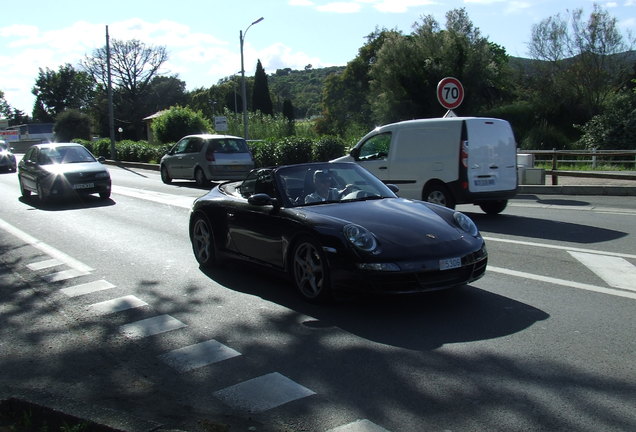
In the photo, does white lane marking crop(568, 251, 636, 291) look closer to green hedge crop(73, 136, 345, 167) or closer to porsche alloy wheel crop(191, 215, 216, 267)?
porsche alloy wheel crop(191, 215, 216, 267)

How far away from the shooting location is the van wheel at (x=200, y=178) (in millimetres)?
20219

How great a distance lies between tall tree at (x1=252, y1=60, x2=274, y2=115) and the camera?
95688 millimetres

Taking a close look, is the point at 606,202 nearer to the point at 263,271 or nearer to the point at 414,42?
the point at 263,271

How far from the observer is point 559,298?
5.91 m

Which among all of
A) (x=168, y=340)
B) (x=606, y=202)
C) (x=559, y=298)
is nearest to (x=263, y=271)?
(x=168, y=340)

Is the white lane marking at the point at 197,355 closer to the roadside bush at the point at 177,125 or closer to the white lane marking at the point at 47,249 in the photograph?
the white lane marking at the point at 47,249

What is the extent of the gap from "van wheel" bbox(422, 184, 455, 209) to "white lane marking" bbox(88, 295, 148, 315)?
6.41 m

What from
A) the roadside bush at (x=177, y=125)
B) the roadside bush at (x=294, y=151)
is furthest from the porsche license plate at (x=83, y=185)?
the roadside bush at (x=177, y=125)

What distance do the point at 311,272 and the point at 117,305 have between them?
77.7 inches

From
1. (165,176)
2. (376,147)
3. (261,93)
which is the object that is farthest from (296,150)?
(261,93)

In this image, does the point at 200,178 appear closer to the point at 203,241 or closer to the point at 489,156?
the point at 489,156

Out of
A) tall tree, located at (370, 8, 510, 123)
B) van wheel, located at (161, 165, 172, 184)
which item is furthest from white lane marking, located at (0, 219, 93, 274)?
tall tree, located at (370, 8, 510, 123)

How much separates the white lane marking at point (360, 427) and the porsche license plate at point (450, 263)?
221 centimetres

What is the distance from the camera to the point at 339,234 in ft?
18.6
